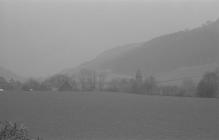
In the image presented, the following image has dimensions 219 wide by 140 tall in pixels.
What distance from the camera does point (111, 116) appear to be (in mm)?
11797

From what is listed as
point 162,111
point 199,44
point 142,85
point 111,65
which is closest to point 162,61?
point 199,44

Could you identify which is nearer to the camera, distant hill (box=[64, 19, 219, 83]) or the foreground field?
the foreground field

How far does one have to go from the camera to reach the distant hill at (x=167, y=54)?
59378 millimetres

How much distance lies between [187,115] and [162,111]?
3.23 feet

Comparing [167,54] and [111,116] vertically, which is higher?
[167,54]

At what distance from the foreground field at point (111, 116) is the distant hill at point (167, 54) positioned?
1555 inches

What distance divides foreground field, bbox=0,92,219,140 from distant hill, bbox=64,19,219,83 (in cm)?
3948

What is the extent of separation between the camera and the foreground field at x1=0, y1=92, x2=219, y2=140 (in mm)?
9883

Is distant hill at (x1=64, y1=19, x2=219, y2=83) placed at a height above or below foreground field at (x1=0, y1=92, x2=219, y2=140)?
above

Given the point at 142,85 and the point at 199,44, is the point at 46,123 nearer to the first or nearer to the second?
the point at 142,85

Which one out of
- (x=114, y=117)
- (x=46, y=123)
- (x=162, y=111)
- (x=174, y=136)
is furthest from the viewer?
(x=162, y=111)

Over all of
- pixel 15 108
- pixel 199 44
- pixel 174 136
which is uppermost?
pixel 199 44

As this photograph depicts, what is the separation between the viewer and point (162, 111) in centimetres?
1260

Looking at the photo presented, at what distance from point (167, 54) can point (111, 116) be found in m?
59.9
